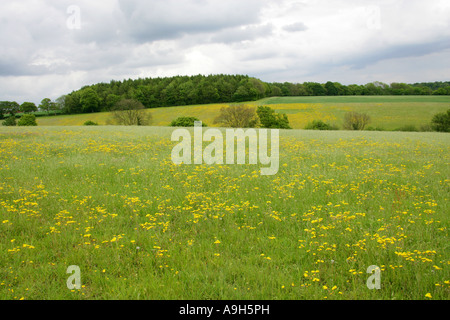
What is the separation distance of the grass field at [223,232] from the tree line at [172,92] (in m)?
83.2

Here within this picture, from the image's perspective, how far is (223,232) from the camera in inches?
264

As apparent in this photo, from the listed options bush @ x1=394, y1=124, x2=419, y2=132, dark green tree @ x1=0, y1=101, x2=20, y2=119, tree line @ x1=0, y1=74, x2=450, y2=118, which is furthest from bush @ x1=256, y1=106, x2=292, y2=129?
dark green tree @ x1=0, y1=101, x2=20, y2=119

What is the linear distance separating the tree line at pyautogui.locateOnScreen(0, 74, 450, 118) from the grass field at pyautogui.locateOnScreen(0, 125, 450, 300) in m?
83.2

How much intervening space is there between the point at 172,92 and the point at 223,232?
102101 millimetres

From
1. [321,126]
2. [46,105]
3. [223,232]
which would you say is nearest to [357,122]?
[321,126]

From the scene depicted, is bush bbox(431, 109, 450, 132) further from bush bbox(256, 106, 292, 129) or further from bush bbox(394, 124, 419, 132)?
bush bbox(256, 106, 292, 129)

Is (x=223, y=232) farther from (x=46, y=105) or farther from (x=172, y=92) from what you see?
(x=46, y=105)

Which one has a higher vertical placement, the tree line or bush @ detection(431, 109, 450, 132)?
the tree line

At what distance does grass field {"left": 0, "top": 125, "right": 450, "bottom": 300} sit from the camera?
4.74 meters

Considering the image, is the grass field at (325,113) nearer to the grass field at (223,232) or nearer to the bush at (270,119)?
the bush at (270,119)
